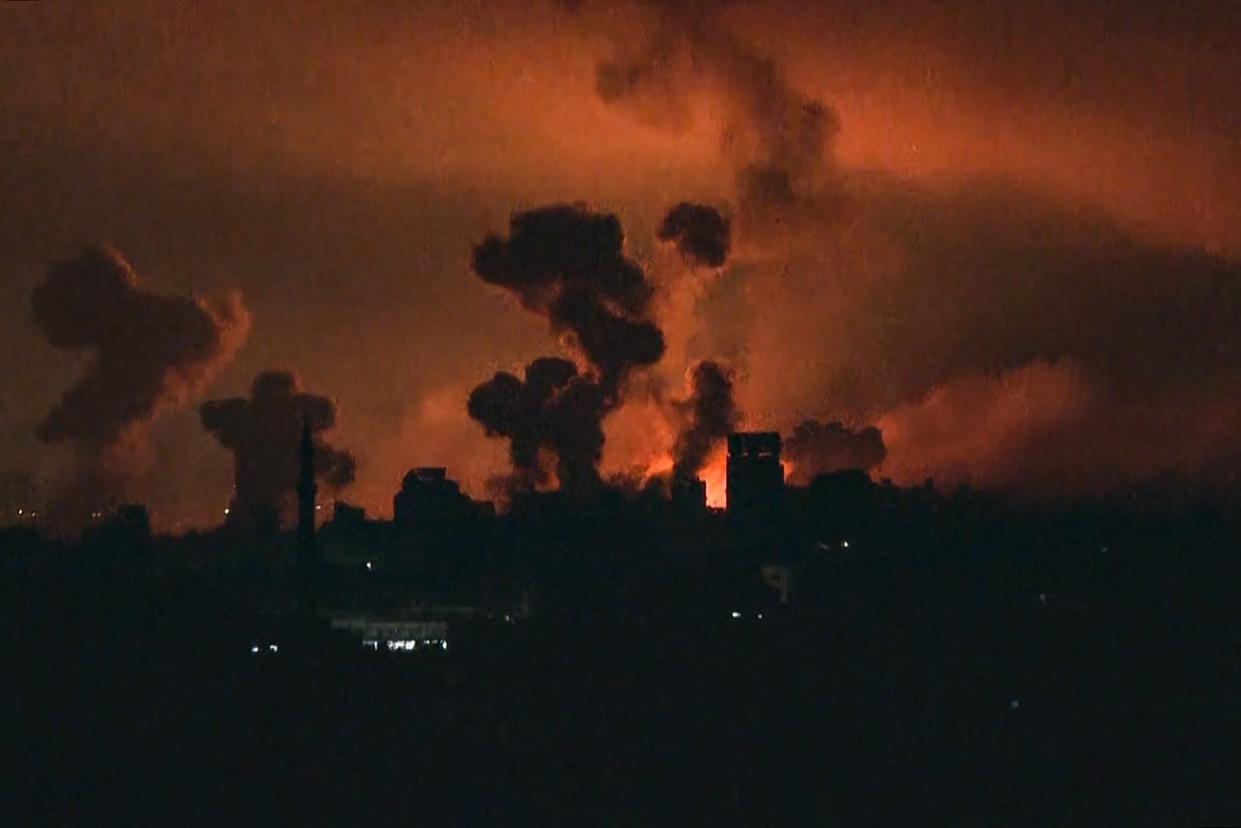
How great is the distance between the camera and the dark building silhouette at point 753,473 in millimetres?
83500

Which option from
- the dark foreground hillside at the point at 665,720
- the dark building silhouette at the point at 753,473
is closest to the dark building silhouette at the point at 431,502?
the dark building silhouette at the point at 753,473

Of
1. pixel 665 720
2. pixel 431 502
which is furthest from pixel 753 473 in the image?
pixel 665 720

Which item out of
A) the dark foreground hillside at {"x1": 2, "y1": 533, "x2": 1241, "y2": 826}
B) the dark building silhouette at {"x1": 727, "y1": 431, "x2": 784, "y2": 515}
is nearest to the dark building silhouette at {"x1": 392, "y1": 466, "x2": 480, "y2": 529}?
the dark building silhouette at {"x1": 727, "y1": 431, "x2": 784, "y2": 515}

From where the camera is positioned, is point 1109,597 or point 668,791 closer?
point 668,791

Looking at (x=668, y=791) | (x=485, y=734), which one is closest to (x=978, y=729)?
(x=668, y=791)

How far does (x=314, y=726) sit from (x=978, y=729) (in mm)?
14091

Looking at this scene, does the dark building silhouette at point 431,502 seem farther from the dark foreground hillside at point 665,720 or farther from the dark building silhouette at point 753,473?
the dark foreground hillside at point 665,720

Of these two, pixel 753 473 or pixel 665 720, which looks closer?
pixel 665 720

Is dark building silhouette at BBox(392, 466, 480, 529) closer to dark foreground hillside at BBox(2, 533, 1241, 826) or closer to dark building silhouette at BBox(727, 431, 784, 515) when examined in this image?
dark building silhouette at BBox(727, 431, 784, 515)

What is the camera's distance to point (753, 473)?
Result: 83.9m

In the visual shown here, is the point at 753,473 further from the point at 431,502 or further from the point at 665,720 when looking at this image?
the point at 665,720

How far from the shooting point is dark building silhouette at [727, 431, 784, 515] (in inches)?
3287

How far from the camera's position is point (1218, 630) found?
181 ft

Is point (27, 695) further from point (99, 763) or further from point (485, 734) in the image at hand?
point (485, 734)
